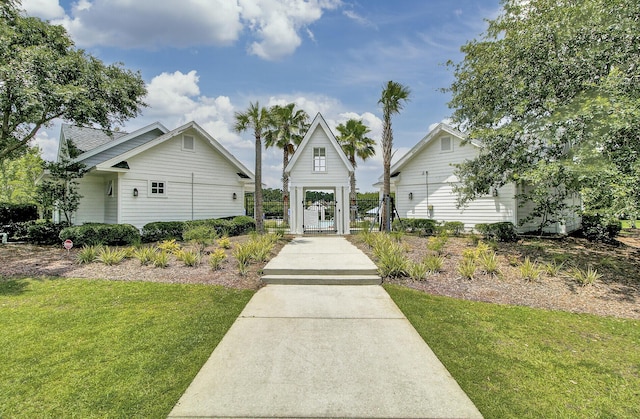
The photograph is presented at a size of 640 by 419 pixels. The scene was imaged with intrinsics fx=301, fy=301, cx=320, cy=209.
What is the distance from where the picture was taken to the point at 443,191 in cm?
1639

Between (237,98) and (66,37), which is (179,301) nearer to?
(237,98)

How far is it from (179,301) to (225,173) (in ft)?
42.1

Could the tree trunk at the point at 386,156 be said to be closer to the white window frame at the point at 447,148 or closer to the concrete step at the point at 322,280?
the white window frame at the point at 447,148

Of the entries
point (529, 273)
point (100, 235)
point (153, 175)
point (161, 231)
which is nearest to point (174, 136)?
point (153, 175)

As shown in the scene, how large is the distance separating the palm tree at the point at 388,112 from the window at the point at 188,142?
10200 millimetres

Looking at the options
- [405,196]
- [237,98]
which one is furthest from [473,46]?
[237,98]

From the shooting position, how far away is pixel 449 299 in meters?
6.18

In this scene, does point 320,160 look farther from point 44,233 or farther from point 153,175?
point 44,233

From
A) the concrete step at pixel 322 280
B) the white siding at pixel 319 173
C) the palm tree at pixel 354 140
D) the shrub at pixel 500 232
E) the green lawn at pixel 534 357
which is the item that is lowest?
the green lawn at pixel 534 357

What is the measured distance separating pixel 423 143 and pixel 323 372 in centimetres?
1545

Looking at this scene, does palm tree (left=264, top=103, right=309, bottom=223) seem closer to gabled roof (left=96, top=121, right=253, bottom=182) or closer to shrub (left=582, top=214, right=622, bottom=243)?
gabled roof (left=96, top=121, right=253, bottom=182)

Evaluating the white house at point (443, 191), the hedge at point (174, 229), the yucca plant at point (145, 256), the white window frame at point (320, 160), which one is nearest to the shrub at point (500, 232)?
the white house at point (443, 191)

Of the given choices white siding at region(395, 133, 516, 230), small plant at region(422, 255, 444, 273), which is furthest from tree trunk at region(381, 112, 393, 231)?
small plant at region(422, 255, 444, 273)

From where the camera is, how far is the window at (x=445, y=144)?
637 inches
